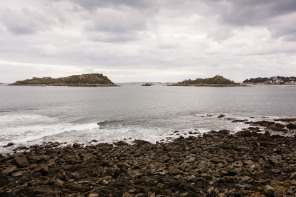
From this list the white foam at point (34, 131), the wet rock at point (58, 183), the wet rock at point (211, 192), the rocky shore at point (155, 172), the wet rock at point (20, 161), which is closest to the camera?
the wet rock at point (211, 192)

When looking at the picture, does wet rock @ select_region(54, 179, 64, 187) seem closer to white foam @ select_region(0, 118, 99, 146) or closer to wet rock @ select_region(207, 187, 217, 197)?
wet rock @ select_region(207, 187, 217, 197)

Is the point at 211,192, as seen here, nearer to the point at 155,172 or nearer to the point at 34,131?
the point at 155,172

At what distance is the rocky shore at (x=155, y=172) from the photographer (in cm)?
1115

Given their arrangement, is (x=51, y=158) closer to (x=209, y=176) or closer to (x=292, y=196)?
(x=209, y=176)

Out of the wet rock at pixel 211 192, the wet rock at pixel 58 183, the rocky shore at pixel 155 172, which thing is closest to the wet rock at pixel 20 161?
the rocky shore at pixel 155 172

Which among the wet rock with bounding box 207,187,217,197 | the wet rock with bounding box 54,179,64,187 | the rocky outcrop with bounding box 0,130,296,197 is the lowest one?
the rocky outcrop with bounding box 0,130,296,197

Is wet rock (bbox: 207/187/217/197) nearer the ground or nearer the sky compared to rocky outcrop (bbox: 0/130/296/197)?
nearer the sky

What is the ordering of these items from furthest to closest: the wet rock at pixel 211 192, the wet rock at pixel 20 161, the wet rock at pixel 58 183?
the wet rock at pixel 20 161 → the wet rock at pixel 58 183 → the wet rock at pixel 211 192

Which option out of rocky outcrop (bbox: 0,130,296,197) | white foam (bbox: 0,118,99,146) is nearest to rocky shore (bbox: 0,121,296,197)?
rocky outcrop (bbox: 0,130,296,197)

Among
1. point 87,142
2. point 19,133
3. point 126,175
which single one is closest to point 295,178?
point 126,175

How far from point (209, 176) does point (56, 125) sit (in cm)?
3177

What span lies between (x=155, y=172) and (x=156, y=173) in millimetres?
260

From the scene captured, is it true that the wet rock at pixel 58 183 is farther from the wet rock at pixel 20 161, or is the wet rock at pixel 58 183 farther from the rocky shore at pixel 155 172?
the wet rock at pixel 20 161

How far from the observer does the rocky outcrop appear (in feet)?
36.6
